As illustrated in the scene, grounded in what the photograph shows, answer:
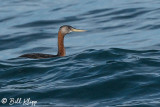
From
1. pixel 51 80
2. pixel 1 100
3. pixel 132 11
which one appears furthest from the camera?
pixel 132 11

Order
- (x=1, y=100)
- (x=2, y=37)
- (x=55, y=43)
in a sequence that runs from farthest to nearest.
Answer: (x=2, y=37), (x=55, y=43), (x=1, y=100)

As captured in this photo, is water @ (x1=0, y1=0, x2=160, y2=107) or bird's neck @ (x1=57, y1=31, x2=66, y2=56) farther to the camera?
bird's neck @ (x1=57, y1=31, x2=66, y2=56)

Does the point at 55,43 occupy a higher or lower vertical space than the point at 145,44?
higher

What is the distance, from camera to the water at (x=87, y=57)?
10342 millimetres

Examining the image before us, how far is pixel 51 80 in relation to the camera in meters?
11.5

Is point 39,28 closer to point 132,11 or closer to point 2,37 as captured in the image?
point 2,37

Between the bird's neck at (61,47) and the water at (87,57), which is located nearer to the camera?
the water at (87,57)

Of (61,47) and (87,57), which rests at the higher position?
(61,47)

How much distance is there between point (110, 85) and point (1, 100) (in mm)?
1982

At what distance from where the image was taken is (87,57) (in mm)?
13250

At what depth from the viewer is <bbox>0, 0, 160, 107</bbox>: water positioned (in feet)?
33.9

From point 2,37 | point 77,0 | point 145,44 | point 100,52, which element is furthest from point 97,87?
point 77,0

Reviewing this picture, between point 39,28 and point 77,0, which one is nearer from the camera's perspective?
point 39,28

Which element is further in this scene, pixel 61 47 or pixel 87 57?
pixel 61 47
